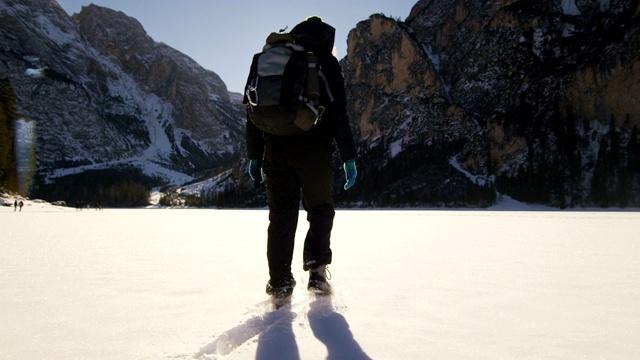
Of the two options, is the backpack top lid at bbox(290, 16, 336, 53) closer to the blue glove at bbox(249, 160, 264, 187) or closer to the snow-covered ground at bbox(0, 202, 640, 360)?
the blue glove at bbox(249, 160, 264, 187)

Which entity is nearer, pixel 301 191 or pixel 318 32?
pixel 301 191

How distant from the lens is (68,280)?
294 cm

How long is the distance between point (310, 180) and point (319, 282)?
73 cm

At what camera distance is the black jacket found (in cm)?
290

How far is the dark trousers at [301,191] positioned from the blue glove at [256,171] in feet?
1.13

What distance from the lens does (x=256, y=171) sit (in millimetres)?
3215

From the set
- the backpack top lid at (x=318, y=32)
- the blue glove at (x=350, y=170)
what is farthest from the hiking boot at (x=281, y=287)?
the backpack top lid at (x=318, y=32)

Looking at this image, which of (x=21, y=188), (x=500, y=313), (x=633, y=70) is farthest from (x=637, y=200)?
(x=21, y=188)

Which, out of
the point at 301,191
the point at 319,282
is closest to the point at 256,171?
the point at 301,191

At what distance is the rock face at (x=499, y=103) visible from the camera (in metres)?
68.0

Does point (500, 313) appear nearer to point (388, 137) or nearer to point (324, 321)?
point (324, 321)

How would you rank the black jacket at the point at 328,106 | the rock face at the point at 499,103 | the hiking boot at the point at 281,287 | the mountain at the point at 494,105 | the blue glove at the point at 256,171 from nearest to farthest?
the hiking boot at the point at 281,287, the black jacket at the point at 328,106, the blue glove at the point at 256,171, the mountain at the point at 494,105, the rock face at the point at 499,103

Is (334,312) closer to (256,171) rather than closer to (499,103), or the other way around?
(256,171)

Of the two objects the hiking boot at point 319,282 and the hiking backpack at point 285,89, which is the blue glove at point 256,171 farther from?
the hiking boot at point 319,282
